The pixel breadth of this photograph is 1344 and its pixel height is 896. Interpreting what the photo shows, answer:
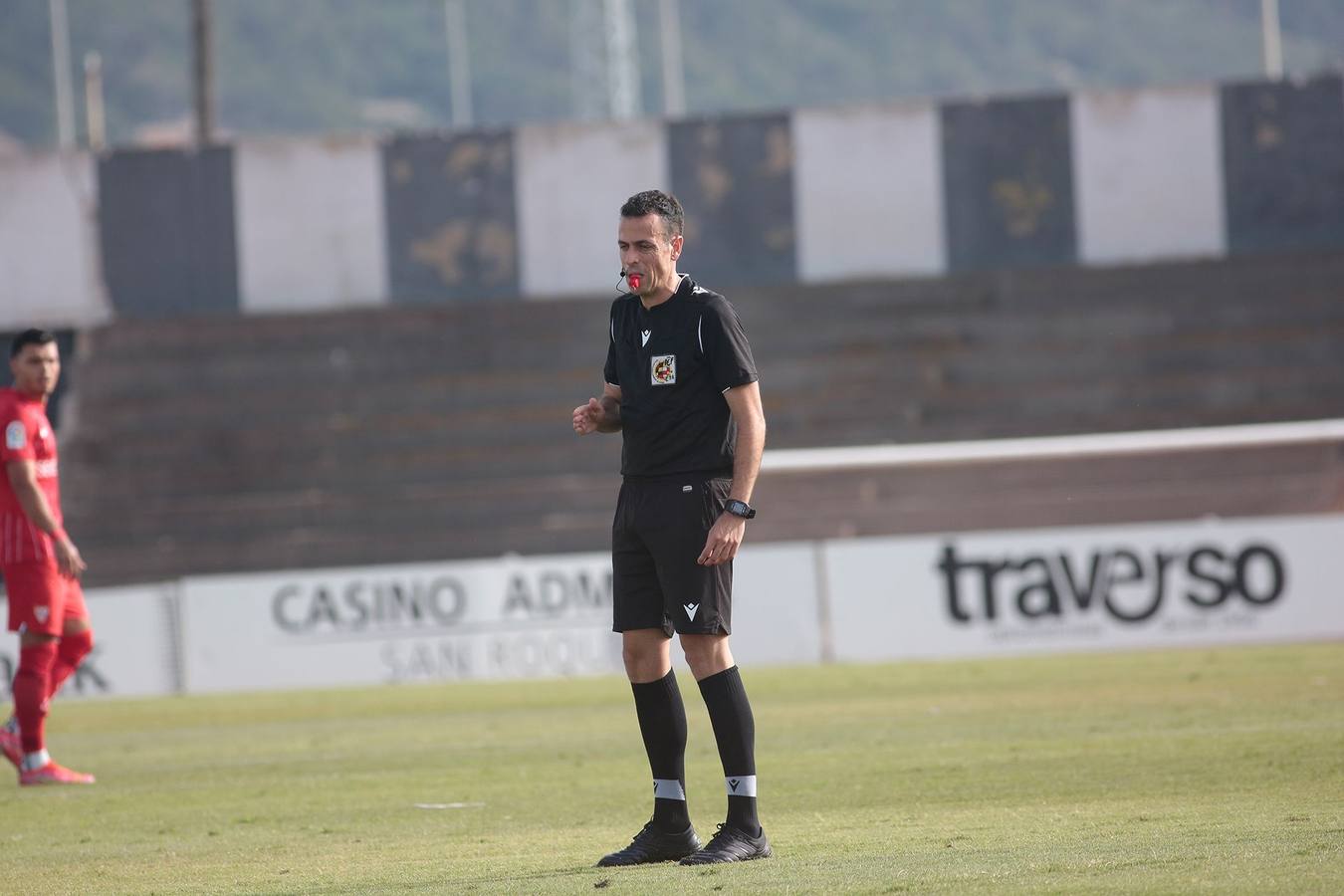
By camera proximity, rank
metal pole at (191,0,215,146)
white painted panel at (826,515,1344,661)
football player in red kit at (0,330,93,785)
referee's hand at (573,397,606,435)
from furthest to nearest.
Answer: metal pole at (191,0,215,146), white painted panel at (826,515,1344,661), football player in red kit at (0,330,93,785), referee's hand at (573,397,606,435)

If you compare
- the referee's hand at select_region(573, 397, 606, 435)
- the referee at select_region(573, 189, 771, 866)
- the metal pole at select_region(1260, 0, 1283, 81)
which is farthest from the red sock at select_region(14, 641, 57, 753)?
the metal pole at select_region(1260, 0, 1283, 81)

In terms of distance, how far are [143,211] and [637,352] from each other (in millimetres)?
24056

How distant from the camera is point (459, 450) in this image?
85.2 ft

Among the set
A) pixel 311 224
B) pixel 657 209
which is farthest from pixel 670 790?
pixel 311 224

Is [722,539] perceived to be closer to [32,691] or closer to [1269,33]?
[32,691]

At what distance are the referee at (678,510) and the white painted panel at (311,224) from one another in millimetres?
23473

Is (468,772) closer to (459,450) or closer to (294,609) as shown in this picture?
(294,609)

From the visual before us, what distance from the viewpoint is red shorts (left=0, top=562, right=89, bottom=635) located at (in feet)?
33.7

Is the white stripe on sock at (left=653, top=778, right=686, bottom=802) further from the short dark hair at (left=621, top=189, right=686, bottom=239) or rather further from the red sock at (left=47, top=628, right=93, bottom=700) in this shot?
the red sock at (left=47, top=628, right=93, bottom=700)

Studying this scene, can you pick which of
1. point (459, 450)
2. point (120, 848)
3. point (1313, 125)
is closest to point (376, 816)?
point (120, 848)

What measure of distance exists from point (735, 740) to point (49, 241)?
24.8 metres

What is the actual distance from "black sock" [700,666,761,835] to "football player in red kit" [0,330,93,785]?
15.1 ft

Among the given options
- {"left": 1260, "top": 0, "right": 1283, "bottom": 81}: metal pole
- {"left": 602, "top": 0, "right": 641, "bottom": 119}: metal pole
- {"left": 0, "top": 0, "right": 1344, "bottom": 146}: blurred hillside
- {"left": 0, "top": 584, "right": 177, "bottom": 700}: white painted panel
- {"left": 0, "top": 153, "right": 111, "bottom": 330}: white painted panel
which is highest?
{"left": 0, "top": 0, "right": 1344, "bottom": 146}: blurred hillside

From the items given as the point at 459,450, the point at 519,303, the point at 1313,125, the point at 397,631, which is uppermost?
the point at 1313,125
